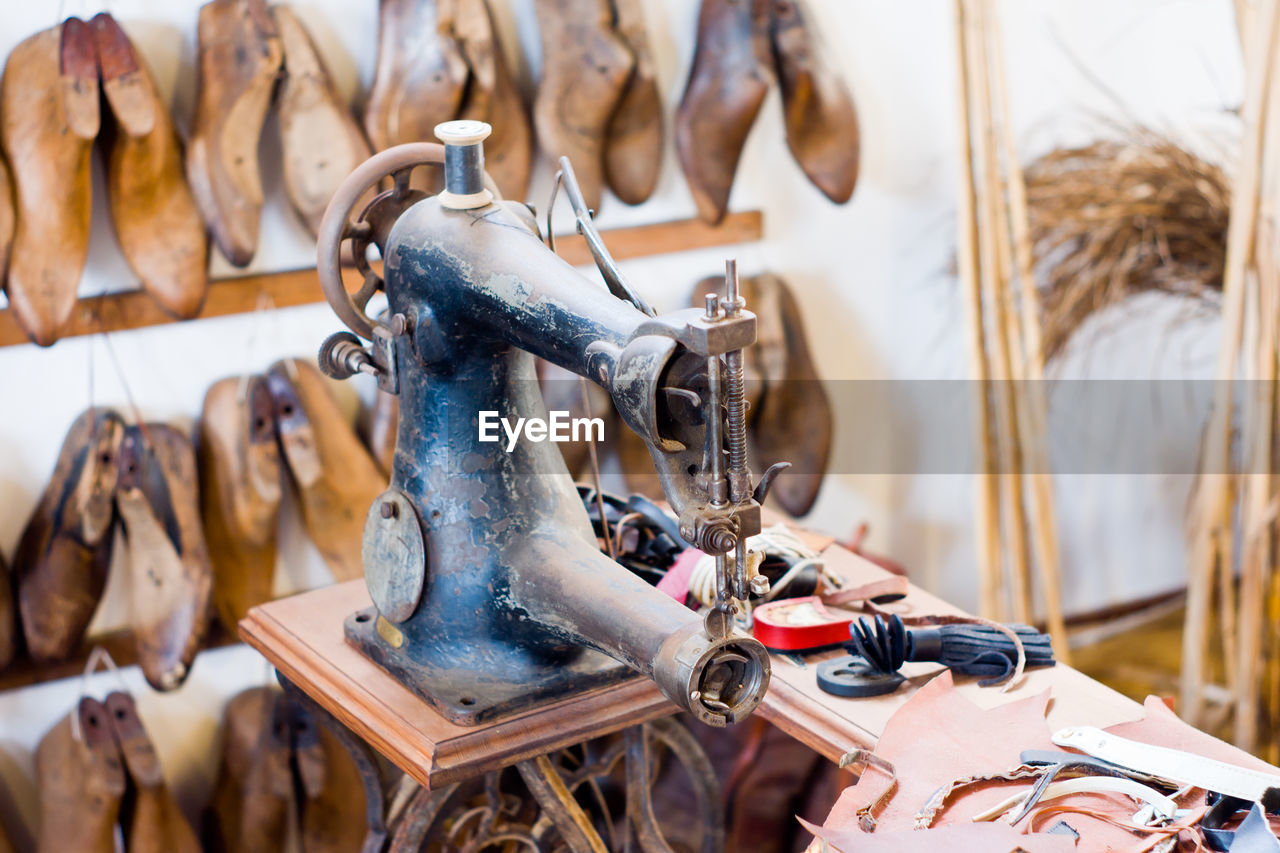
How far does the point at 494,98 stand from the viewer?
1.79 m

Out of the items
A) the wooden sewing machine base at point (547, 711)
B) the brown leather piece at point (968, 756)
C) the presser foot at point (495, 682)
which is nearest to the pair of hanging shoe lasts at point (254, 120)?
the wooden sewing machine base at point (547, 711)

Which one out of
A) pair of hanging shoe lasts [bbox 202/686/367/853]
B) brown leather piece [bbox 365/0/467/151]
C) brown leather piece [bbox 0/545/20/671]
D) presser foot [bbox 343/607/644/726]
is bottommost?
pair of hanging shoe lasts [bbox 202/686/367/853]

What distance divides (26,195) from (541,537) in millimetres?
845

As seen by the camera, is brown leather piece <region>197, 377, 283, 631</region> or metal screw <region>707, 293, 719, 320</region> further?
brown leather piece <region>197, 377, 283, 631</region>

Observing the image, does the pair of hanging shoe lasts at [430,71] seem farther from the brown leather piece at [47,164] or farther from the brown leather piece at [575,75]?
the brown leather piece at [47,164]

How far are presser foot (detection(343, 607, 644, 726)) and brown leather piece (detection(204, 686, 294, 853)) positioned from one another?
28.6 inches

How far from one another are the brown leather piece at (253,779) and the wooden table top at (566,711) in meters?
0.62

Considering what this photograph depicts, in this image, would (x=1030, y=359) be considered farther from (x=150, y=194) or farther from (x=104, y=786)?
(x=104, y=786)

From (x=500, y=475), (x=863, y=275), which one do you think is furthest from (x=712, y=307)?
(x=863, y=275)

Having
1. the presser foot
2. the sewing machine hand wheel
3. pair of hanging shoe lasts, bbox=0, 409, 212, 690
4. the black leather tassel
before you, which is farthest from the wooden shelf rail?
the black leather tassel

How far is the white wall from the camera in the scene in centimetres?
174

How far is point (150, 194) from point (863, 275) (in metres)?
1.11

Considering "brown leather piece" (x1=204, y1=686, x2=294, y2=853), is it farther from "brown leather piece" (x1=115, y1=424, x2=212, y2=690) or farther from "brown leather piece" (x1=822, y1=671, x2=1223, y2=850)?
"brown leather piece" (x1=822, y1=671, x2=1223, y2=850)

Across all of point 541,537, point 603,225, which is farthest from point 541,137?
point 541,537
